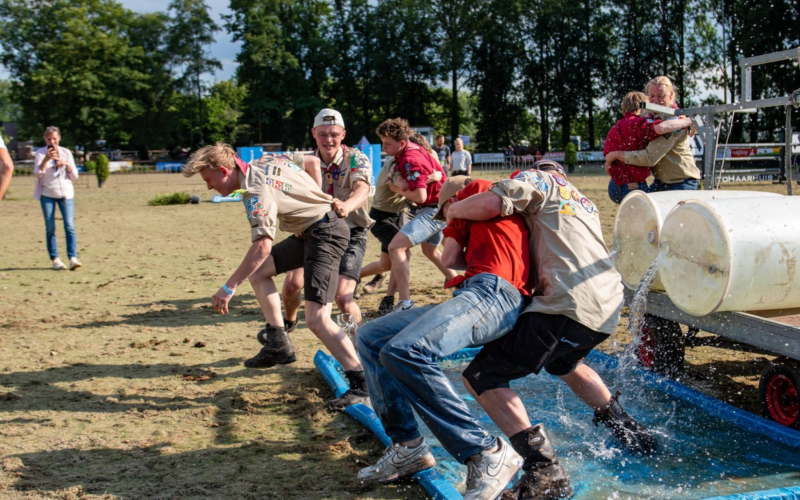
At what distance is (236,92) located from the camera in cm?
7750

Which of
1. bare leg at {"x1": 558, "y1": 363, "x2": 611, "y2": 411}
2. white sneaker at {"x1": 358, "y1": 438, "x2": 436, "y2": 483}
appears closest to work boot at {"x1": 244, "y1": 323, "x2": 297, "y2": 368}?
white sneaker at {"x1": 358, "y1": 438, "x2": 436, "y2": 483}

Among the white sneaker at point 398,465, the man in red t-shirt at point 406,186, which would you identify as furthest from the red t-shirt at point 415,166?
the white sneaker at point 398,465

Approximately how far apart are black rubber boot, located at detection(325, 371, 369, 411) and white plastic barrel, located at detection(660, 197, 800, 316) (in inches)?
81.5

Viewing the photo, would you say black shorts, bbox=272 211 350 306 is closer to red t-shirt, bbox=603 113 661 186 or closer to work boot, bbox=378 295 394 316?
work boot, bbox=378 295 394 316

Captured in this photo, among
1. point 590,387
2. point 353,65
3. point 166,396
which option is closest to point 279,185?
point 166,396

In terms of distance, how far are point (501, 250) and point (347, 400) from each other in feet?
5.91

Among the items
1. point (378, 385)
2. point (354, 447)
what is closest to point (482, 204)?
point (378, 385)

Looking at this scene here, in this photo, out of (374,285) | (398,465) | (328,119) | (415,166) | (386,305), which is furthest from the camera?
(374,285)

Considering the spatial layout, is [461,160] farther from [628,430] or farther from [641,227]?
[628,430]

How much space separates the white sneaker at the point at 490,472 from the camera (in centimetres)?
310

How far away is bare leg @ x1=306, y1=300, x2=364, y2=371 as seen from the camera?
4.60 metres

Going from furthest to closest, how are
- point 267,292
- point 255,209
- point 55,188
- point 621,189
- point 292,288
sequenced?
point 55,188 → point 621,189 → point 292,288 → point 267,292 → point 255,209

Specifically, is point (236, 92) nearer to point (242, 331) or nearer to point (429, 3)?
point (429, 3)

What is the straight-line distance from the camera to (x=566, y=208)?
332cm
